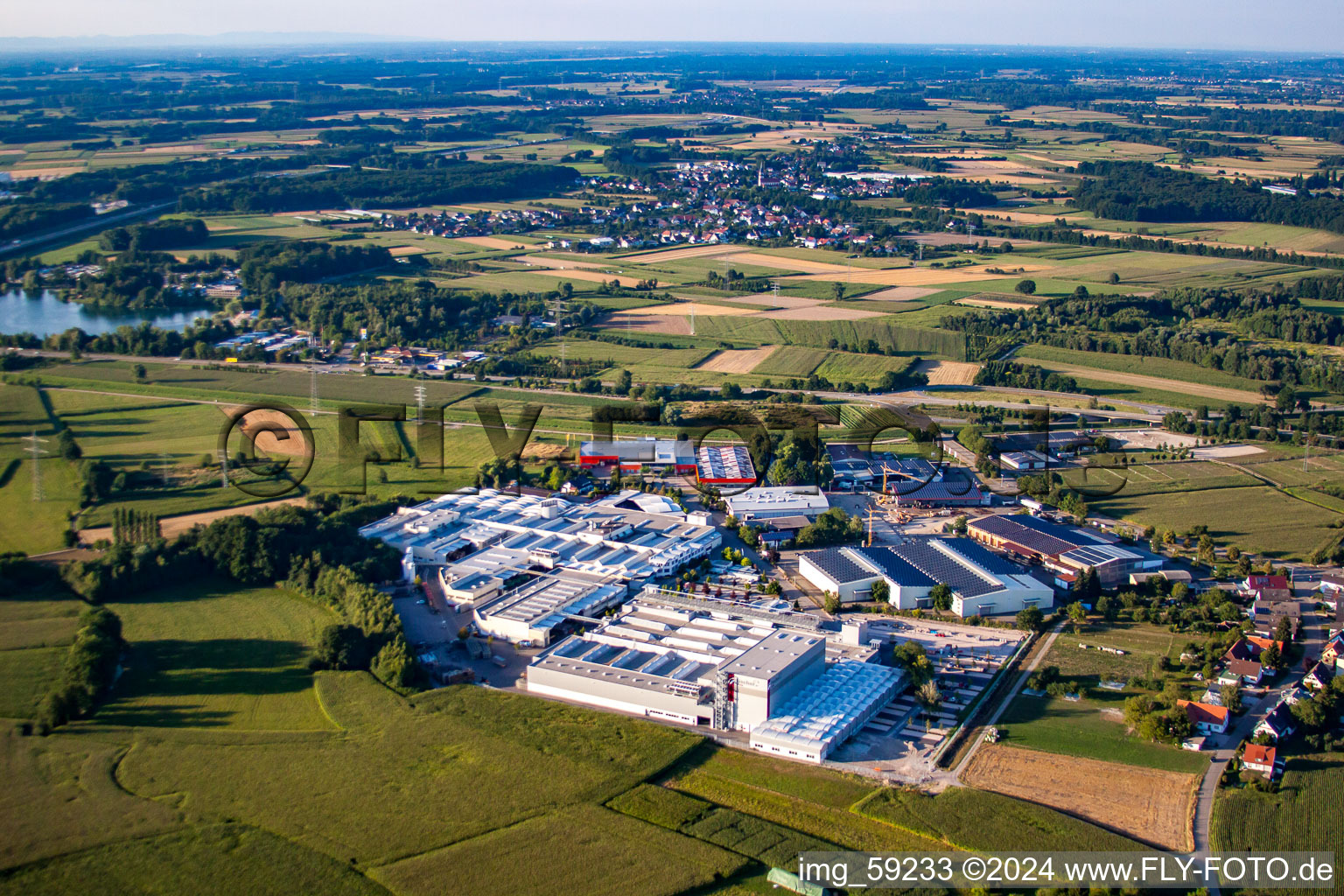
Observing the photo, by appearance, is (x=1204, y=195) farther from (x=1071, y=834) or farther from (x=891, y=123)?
(x=1071, y=834)


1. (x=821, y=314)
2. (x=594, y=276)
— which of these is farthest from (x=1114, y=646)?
(x=594, y=276)

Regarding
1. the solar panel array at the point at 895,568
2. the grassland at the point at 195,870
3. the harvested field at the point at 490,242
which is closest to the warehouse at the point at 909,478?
the solar panel array at the point at 895,568

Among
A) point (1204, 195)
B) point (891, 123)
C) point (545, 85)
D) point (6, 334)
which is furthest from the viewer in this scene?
point (545, 85)

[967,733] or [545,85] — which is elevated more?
[545,85]

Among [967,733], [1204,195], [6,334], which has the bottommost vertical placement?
[967,733]

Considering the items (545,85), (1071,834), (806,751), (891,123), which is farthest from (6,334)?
(545,85)

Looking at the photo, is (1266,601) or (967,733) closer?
(967,733)

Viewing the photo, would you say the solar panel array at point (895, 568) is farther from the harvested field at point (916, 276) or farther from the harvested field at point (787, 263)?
the harvested field at point (787, 263)
